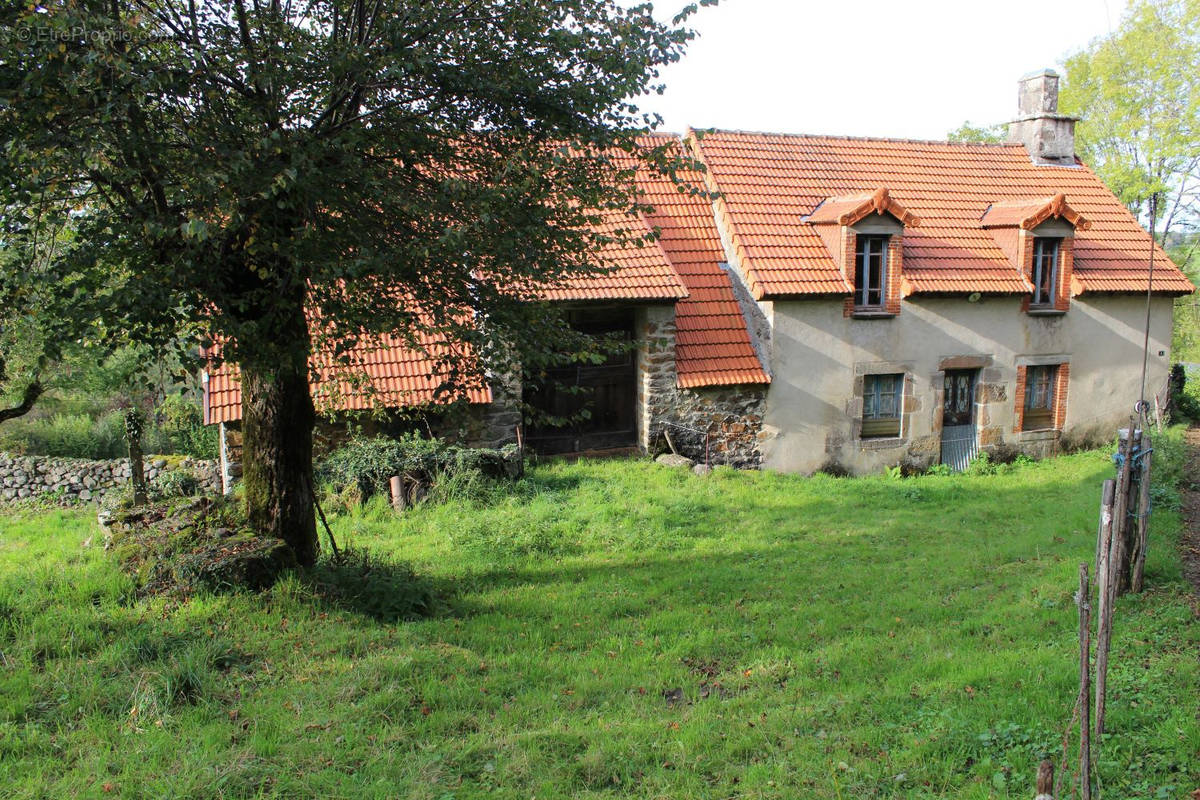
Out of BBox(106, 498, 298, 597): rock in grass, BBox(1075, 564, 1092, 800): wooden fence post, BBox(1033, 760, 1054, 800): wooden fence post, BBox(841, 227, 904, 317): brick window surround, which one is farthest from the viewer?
BBox(841, 227, 904, 317): brick window surround

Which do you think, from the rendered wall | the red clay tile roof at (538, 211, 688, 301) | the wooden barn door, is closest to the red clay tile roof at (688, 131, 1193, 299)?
the rendered wall

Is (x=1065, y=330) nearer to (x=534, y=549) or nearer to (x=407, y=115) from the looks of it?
(x=534, y=549)

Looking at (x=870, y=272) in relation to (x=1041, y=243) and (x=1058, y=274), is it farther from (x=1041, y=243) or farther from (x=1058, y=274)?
(x=1058, y=274)

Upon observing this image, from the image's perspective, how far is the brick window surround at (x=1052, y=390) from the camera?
630 inches

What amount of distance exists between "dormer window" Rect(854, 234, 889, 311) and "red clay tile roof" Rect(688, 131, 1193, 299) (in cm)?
51

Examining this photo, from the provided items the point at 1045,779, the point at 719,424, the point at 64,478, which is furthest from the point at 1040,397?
the point at 64,478

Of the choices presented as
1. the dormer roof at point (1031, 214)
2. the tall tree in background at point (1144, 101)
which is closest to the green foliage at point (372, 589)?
the dormer roof at point (1031, 214)

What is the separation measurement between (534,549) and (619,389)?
216 inches

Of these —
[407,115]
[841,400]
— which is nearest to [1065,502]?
[841,400]

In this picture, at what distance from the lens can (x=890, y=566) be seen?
348 inches

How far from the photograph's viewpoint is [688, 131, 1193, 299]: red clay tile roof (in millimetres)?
14594

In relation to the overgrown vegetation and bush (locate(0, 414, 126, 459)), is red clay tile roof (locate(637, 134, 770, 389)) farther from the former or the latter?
bush (locate(0, 414, 126, 459))

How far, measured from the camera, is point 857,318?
14.6 meters

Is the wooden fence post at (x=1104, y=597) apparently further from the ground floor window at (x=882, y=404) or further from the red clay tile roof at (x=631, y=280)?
the ground floor window at (x=882, y=404)
